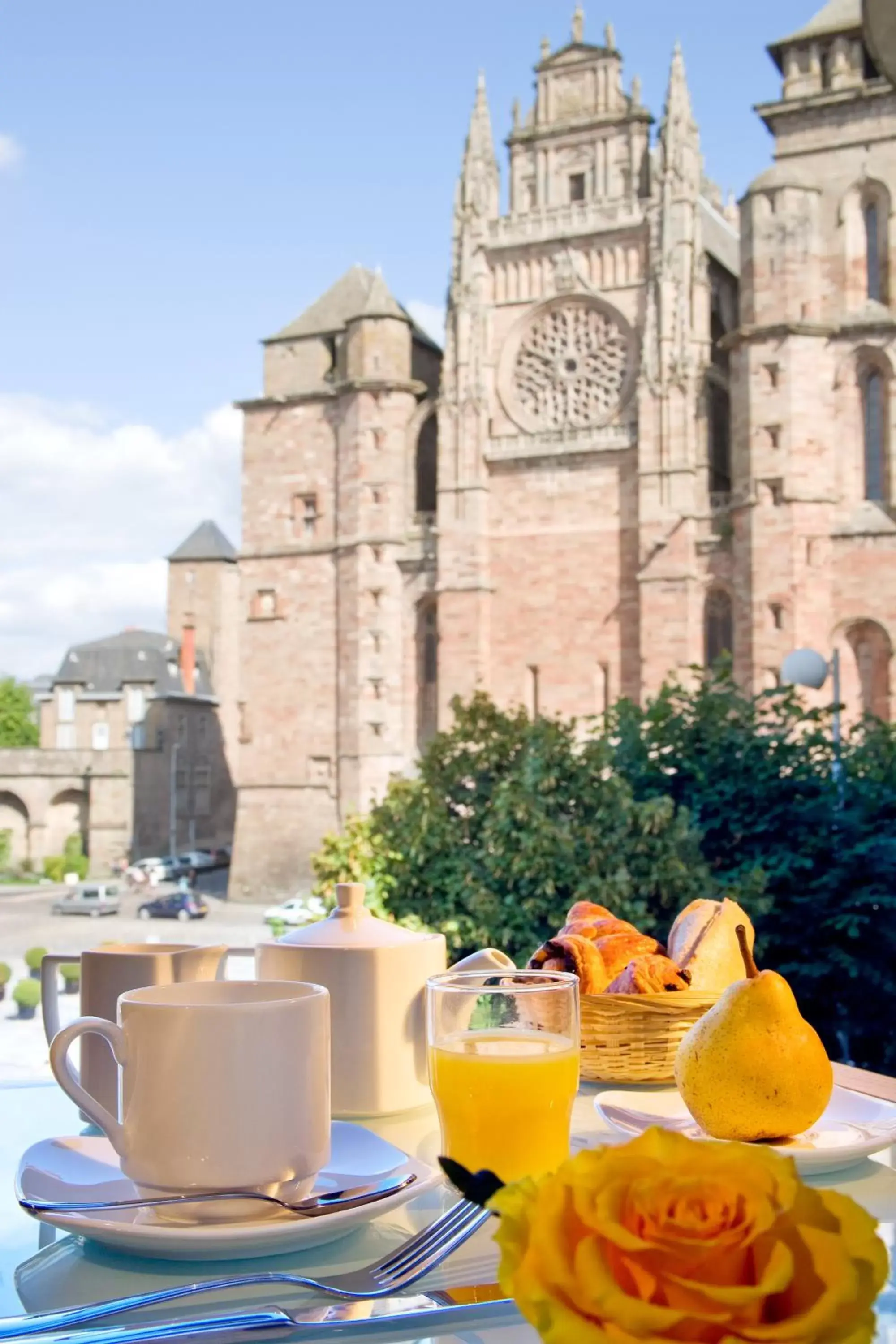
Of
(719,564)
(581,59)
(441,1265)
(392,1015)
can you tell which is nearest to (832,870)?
(392,1015)

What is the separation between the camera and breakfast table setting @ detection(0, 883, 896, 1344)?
759 mm

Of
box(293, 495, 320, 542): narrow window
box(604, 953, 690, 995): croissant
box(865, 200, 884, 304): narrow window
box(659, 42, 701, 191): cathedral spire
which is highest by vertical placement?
box(659, 42, 701, 191): cathedral spire

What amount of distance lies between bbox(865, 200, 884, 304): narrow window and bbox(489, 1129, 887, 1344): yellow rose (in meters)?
23.9

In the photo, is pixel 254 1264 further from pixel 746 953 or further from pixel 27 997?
pixel 27 997

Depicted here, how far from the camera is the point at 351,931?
1915mm

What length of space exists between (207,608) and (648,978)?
4554cm

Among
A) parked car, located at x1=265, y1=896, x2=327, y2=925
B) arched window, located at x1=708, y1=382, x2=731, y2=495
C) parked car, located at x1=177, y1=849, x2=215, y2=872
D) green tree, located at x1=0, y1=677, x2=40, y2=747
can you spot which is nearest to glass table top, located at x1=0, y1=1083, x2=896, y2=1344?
parked car, located at x1=265, y1=896, x2=327, y2=925

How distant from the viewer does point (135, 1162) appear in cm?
140

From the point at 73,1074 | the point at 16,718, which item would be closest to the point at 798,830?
the point at 73,1074

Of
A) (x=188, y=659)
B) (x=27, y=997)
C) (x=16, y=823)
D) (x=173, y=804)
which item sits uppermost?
(x=188, y=659)

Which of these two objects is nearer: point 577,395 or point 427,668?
point 577,395

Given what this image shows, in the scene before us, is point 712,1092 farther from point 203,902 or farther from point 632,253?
point 203,902

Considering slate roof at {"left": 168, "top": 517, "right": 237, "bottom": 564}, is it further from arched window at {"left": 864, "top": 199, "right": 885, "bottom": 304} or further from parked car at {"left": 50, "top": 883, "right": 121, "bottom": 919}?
arched window at {"left": 864, "top": 199, "right": 885, "bottom": 304}

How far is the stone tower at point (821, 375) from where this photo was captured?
22.1 m
